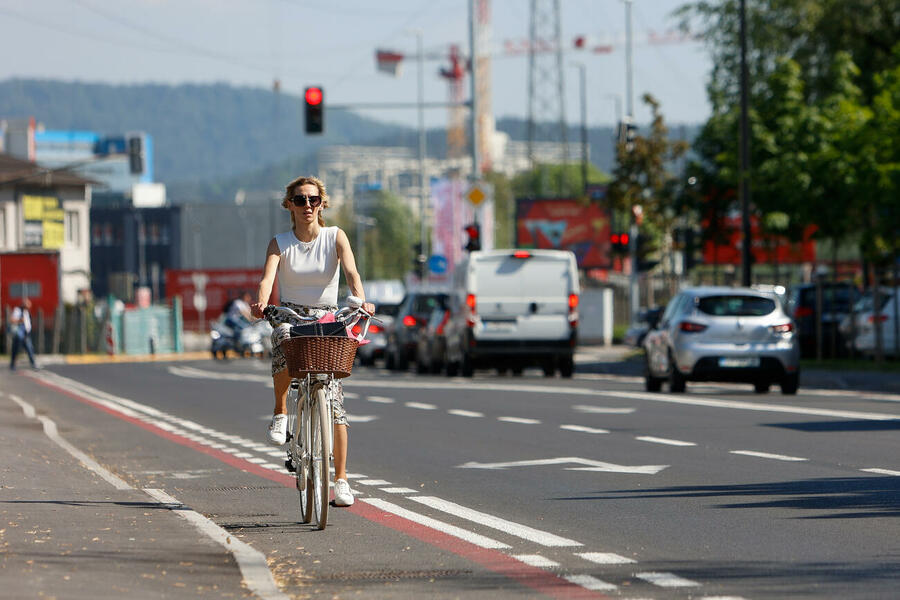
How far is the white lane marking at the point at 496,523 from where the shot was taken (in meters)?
9.15

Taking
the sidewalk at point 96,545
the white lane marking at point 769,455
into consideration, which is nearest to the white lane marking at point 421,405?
the white lane marking at point 769,455

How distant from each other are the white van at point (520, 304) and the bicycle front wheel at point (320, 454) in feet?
73.5

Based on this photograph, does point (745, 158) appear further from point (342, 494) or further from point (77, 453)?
point (342, 494)

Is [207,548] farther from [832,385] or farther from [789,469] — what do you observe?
[832,385]

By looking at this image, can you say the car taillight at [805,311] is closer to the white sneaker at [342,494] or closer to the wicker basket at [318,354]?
the white sneaker at [342,494]

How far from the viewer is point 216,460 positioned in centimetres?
1531

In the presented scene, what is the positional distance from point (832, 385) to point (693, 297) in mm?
3973

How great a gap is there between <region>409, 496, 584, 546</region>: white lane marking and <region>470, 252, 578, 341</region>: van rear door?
20.6 metres

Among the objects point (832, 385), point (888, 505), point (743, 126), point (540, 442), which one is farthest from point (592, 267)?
point (888, 505)

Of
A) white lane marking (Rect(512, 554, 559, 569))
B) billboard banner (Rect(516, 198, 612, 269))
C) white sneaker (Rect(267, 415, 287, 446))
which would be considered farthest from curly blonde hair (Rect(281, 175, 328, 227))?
billboard banner (Rect(516, 198, 612, 269))

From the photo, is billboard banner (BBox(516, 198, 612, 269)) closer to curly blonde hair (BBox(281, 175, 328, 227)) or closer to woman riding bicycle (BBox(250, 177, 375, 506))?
curly blonde hair (BBox(281, 175, 328, 227))

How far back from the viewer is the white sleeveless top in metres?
10.0

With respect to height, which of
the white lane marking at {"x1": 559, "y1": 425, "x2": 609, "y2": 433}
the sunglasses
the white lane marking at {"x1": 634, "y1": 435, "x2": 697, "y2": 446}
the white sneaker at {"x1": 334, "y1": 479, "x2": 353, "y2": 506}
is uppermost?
the sunglasses

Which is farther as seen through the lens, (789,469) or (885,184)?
(885,184)
